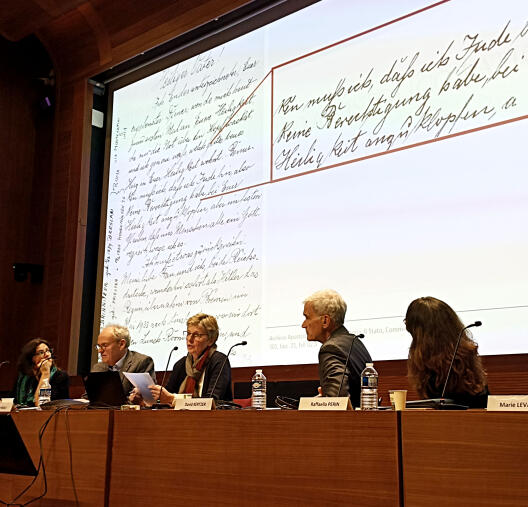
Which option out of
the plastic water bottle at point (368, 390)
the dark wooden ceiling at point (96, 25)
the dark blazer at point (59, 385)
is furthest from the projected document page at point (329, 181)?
the plastic water bottle at point (368, 390)

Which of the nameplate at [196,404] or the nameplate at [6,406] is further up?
the nameplate at [196,404]

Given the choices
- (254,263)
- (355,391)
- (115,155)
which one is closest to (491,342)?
(355,391)

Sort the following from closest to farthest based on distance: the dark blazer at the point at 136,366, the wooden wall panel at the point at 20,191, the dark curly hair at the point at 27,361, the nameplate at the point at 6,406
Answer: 1. the nameplate at the point at 6,406
2. the dark blazer at the point at 136,366
3. the dark curly hair at the point at 27,361
4. the wooden wall panel at the point at 20,191

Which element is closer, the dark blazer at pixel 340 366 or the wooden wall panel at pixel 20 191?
the dark blazer at pixel 340 366

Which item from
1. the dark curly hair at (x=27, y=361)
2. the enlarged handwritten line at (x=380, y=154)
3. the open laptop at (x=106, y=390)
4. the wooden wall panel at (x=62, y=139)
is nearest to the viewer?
the open laptop at (x=106, y=390)

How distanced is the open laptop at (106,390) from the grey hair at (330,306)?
84 cm

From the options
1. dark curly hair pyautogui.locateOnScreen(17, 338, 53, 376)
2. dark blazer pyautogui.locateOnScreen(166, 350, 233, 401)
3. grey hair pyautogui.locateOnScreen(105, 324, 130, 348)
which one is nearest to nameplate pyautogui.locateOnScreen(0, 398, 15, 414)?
dark blazer pyautogui.locateOnScreen(166, 350, 233, 401)

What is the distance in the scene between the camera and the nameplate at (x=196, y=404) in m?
2.30

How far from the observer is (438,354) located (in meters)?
2.30

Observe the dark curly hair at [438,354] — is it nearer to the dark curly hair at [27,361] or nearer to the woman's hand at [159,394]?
the woman's hand at [159,394]

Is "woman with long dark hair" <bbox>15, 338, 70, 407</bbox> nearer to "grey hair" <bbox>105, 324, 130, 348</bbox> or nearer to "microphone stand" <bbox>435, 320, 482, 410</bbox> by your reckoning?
"grey hair" <bbox>105, 324, 130, 348</bbox>

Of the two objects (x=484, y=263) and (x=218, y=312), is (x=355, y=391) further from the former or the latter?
(x=218, y=312)

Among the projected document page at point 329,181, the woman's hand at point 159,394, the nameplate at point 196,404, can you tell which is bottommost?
the nameplate at point 196,404

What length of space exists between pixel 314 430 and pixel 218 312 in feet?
8.88
